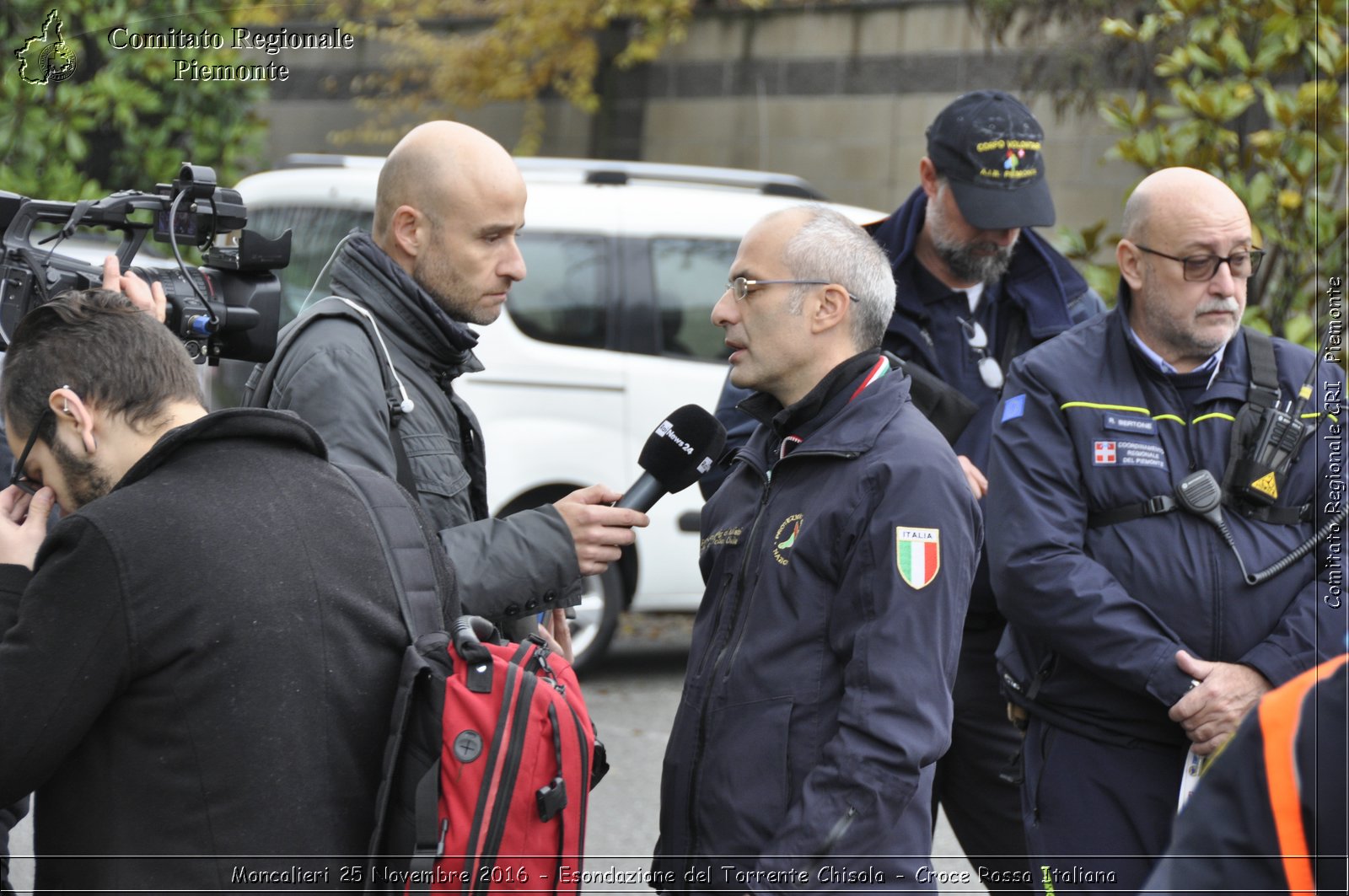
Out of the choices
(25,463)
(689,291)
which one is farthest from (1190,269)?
(689,291)

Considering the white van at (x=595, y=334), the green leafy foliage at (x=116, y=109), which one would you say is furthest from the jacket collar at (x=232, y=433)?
the green leafy foliage at (x=116, y=109)

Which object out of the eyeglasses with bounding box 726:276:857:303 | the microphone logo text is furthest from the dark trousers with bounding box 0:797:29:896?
the eyeglasses with bounding box 726:276:857:303

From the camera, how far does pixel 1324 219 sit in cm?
557

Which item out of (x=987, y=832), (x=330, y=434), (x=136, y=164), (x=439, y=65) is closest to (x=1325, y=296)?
(x=987, y=832)

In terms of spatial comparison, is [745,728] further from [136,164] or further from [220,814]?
[136,164]

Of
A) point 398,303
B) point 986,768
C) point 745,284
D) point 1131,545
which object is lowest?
point 986,768

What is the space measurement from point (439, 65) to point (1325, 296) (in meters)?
9.01

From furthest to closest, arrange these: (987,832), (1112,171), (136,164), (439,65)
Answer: (439,65) → (1112,171) → (136,164) → (987,832)

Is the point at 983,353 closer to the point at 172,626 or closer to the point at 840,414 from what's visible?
the point at 840,414

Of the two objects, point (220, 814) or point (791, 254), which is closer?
point (220, 814)

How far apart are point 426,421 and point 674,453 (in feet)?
1.76

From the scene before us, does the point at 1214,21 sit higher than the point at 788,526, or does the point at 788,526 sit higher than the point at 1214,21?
the point at 1214,21

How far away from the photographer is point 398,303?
315 centimetres

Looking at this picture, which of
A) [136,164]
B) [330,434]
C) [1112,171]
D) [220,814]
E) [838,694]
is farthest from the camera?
[1112,171]
